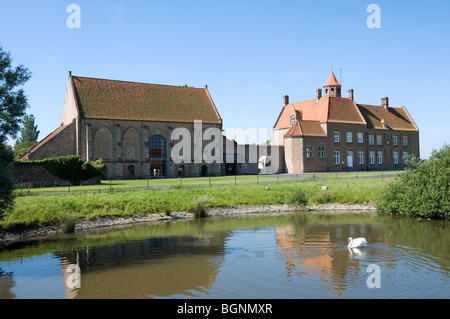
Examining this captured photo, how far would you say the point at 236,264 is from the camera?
48.1ft

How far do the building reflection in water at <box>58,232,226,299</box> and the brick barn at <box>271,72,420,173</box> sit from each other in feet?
134

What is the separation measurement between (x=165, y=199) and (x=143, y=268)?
15134mm

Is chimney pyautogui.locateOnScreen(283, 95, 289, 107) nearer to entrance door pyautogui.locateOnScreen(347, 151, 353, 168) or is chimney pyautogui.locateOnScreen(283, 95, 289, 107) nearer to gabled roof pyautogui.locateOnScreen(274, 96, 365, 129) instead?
gabled roof pyautogui.locateOnScreen(274, 96, 365, 129)

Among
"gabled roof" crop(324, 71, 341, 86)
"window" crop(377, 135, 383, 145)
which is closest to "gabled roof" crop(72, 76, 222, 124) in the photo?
"gabled roof" crop(324, 71, 341, 86)

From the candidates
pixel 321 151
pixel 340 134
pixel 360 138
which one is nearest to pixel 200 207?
pixel 321 151

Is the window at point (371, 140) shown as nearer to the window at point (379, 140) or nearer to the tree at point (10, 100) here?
the window at point (379, 140)

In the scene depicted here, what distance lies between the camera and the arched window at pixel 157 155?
53.7 m

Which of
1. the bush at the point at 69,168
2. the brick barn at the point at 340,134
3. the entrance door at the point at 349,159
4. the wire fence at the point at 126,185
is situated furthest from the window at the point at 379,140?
the bush at the point at 69,168

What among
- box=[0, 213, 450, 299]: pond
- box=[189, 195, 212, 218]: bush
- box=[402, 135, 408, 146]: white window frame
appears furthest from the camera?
box=[402, 135, 408, 146]: white window frame

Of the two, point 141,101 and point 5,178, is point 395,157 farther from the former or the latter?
point 5,178

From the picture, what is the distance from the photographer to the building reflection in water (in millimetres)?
12109

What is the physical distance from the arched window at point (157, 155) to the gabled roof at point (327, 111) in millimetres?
20368
